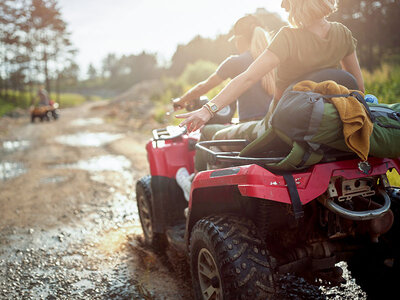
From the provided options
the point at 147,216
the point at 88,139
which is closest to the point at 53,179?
the point at 147,216

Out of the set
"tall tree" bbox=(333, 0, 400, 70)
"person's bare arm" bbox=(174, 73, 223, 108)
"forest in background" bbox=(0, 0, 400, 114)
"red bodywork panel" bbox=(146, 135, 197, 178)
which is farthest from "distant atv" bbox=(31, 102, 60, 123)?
"red bodywork panel" bbox=(146, 135, 197, 178)

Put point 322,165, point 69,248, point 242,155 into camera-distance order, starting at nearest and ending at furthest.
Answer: point 322,165
point 242,155
point 69,248

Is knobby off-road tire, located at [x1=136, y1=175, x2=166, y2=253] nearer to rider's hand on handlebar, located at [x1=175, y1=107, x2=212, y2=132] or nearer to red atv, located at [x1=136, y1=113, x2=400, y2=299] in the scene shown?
red atv, located at [x1=136, y1=113, x2=400, y2=299]

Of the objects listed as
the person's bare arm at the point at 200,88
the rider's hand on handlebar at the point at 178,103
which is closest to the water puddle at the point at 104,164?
the rider's hand on handlebar at the point at 178,103

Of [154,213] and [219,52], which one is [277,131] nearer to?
[154,213]

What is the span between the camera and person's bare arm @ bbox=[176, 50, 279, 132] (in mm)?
2172

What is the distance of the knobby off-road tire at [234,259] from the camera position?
78.5 inches

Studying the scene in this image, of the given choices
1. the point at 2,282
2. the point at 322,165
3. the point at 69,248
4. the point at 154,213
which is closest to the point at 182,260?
the point at 154,213

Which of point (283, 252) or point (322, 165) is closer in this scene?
point (322, 165)

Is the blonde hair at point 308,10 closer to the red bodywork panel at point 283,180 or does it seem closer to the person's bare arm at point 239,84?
the person's bare arm at point 239,84

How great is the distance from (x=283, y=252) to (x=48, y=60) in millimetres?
42947

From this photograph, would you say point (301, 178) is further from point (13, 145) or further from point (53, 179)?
point (13, 145)

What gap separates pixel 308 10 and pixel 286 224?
1335mm

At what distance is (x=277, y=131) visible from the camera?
1941 millimetres
